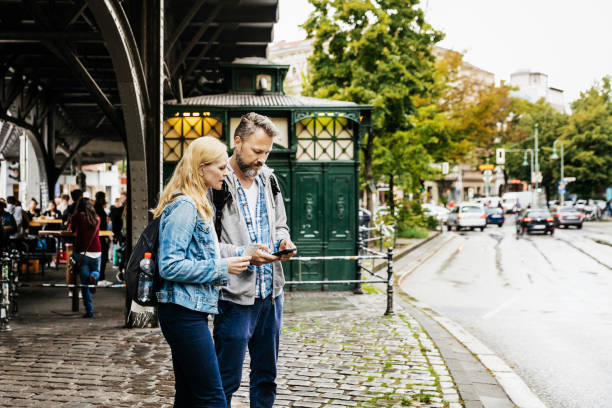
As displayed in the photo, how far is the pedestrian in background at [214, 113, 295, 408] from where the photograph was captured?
3.71m

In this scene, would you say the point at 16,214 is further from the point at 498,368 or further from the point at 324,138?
the point at 498,368

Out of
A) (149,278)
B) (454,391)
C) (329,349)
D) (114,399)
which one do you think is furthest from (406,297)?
(149,278)

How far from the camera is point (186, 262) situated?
3.28 m

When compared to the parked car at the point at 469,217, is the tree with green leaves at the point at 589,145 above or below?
above

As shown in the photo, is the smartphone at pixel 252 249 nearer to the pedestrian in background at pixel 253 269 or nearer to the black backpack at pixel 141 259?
the pedestrian in background at pixel 253 269

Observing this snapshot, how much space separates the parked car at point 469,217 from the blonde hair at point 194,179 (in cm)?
3944

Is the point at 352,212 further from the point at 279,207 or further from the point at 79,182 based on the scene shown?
the point at 79,182

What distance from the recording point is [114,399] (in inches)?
222

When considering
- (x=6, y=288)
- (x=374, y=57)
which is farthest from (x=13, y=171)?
(x=6, y=288)

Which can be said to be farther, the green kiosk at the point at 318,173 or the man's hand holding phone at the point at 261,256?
the green kiosk at the point at 318,173

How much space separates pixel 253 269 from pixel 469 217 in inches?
1555

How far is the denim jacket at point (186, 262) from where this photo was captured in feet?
10.7

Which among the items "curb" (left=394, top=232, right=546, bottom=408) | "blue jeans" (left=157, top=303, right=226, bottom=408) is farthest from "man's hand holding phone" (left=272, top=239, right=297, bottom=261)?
"curb" (left=394, top=232, right=546, bottom=408)

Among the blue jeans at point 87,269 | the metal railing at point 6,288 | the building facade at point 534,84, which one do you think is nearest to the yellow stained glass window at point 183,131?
the blue jeans at point 87,269
